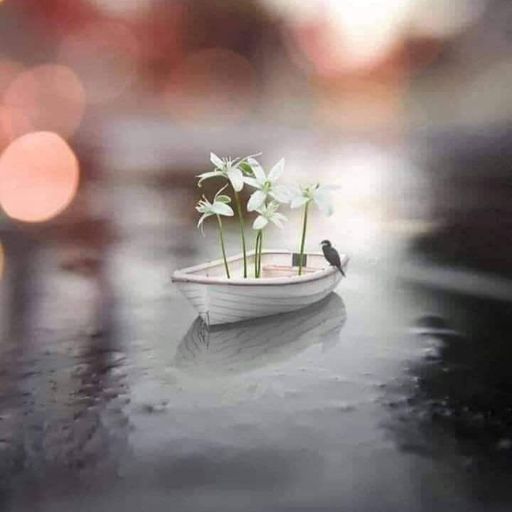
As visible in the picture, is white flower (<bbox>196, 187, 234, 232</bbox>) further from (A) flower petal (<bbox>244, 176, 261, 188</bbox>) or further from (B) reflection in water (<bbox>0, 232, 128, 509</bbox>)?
(B) reflection in water (<bbox>0, 232, 128, 509</bbox>)

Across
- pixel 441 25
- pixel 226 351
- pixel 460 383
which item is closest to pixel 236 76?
pixel 441 25

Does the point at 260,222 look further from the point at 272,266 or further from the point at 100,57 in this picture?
the point at 100,57

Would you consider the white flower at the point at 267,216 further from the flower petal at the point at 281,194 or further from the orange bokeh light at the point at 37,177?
the orange bokeh light at the point at 37,177

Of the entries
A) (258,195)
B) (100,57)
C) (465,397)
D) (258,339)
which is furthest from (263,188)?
(465,397)

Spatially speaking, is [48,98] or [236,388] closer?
[236,388]

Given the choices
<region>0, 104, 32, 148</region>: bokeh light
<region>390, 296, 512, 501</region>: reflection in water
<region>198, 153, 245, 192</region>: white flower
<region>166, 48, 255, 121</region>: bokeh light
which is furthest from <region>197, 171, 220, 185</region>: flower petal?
<region>390, 296, 512, 501</region>: reflection in water

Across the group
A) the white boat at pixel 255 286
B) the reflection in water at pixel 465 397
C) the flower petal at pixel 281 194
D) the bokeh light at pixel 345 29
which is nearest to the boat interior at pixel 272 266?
the white boat at pixel 255 286
